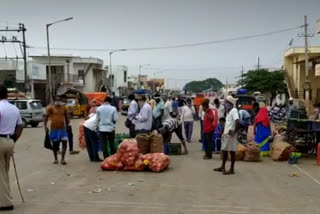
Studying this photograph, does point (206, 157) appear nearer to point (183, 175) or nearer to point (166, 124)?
point (166, 124)

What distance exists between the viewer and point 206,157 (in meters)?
16.0

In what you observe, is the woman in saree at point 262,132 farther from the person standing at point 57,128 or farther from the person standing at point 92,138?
the person standing at point 57,128

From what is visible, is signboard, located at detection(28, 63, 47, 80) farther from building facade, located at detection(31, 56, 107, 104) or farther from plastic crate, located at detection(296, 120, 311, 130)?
plastic crate, located at detection(296, 120, 311, 130)

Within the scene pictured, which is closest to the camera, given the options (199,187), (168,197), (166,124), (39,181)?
(168,197)

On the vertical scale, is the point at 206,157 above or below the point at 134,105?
below

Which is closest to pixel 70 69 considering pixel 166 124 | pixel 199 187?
pixel 166 124

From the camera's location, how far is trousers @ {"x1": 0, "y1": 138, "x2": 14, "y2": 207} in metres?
8.47

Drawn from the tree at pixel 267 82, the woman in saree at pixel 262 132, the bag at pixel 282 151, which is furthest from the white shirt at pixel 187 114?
the tree at pixel 267 82

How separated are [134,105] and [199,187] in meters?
5.48

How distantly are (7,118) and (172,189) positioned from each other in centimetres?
346

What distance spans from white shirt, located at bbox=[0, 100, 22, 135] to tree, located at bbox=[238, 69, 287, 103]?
2323 inches

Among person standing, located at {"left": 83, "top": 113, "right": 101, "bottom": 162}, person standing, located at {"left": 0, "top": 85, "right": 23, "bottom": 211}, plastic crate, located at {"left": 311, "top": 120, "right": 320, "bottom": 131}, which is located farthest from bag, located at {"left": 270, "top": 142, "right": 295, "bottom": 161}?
person standing, located at {"left": 0, "top": 85, "right": 23, "bottom": 211}

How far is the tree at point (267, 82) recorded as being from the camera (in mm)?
67312

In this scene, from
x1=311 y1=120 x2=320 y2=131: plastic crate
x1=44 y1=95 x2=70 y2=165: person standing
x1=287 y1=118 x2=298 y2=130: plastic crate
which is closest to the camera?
x1=44 y1=95 x2=70 y2=165: person standing
